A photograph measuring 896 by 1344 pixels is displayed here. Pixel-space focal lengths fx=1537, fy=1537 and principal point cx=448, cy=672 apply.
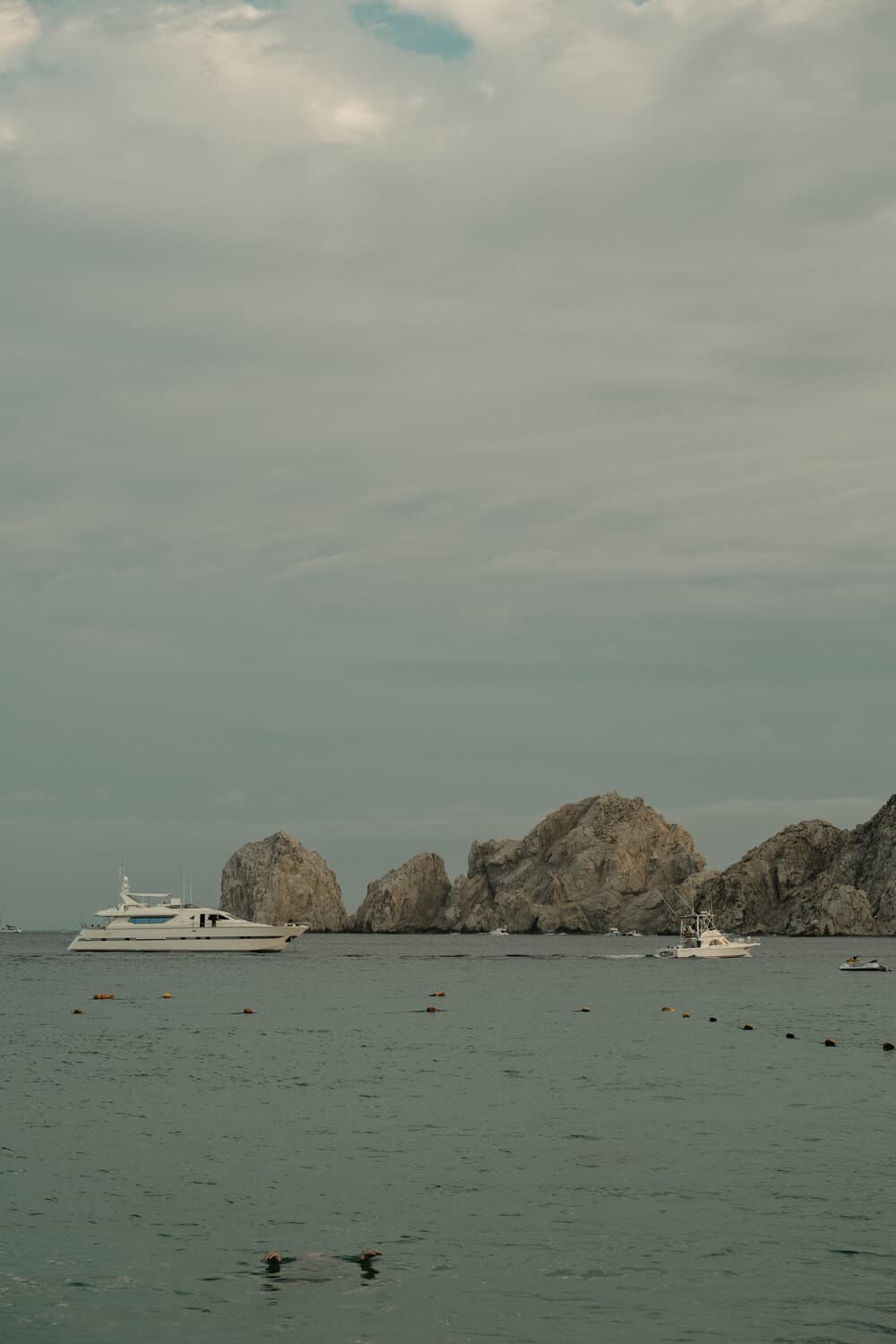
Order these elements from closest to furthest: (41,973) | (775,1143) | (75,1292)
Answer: (75,1292) < (775,1143) < (41,973)

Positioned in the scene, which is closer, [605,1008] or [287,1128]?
[287,1128]

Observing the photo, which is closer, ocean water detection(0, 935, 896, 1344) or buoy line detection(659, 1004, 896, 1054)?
ocean water detection(0, 935, 896, 1344)

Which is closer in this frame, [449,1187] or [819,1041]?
[449,1187]

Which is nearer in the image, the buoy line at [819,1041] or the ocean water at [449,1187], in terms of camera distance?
the ocean water at [449,1187]

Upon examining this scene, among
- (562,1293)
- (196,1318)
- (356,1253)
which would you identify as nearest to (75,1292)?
(196,1318)

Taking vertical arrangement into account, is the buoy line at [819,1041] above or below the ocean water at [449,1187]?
above

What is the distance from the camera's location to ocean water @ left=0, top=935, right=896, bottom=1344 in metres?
27.7

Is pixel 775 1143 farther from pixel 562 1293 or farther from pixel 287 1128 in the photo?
pixel 562 1293

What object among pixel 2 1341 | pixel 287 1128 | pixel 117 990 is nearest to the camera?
pixel 2 1341

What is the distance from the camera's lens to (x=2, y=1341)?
25453mm

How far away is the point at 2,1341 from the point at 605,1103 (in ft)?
113

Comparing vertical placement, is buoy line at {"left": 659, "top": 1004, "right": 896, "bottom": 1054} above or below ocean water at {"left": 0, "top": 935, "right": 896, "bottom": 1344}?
above

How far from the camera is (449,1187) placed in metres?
39.7

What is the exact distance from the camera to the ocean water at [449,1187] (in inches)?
1091
